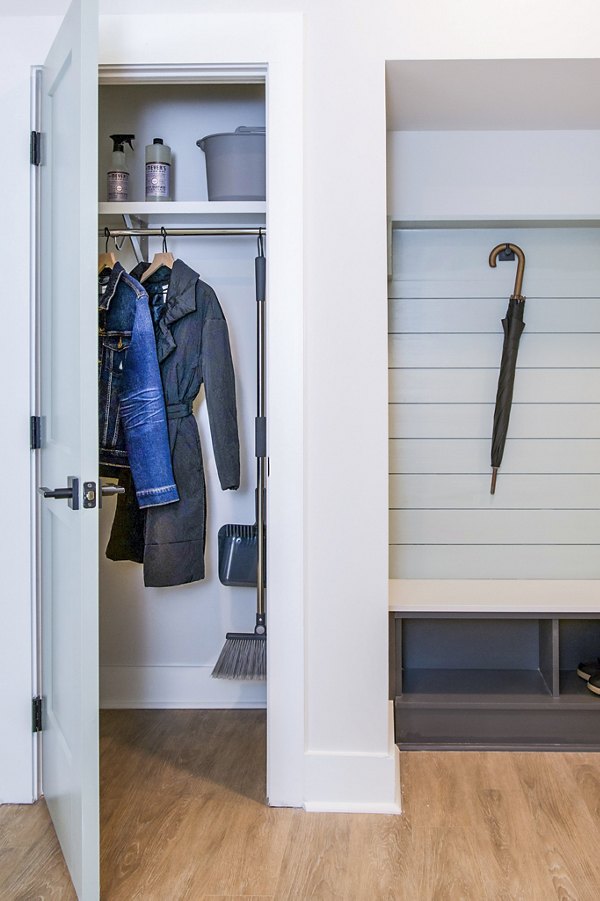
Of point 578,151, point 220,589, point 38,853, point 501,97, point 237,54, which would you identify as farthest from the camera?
point 220,589

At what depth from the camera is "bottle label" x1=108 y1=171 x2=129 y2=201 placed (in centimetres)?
278

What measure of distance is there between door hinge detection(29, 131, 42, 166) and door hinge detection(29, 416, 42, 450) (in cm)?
69

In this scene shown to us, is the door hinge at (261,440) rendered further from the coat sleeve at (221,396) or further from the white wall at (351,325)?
the coat sleeve at (221,396)

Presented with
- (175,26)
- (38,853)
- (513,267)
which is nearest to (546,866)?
(38,853)

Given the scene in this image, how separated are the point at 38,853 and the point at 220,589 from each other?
3.99 ft

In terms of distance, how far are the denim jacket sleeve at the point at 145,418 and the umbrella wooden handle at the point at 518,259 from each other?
127cm

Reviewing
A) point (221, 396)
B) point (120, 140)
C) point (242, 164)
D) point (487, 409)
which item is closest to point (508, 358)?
point (487, 409)

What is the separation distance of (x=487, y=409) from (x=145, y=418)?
1.25m

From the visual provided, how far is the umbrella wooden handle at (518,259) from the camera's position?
3119mm

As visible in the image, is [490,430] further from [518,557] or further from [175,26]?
[175,26]

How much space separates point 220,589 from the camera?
10.4 feet

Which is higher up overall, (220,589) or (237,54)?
(237,54)

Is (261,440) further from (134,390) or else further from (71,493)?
(71,493)

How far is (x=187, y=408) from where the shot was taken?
2832mm
